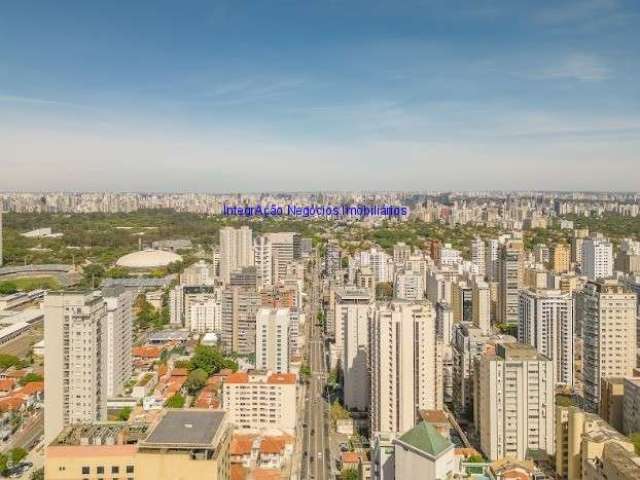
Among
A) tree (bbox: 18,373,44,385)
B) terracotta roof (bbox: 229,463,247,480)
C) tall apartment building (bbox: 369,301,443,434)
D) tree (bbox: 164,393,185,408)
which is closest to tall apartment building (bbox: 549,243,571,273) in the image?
tall apartment building (bbox: 369,301,443,434)

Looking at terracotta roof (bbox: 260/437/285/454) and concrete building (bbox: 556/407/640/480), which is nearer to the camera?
concrete building (bbox: 556/407/640/480)

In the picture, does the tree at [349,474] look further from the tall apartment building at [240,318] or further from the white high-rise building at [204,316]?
the white high-rise building at [204,316]

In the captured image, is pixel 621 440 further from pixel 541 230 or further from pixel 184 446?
pixel 541 230

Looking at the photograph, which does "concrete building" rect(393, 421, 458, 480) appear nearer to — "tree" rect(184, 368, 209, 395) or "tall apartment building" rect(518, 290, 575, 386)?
"tree" rect(184, 368, 209, 395)

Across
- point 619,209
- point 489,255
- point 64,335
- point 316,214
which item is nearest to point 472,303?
point 489,255

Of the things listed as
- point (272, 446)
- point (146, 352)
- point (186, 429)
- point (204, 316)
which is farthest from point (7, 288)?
point (186, 429)

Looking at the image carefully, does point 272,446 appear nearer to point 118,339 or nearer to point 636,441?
point 118,339

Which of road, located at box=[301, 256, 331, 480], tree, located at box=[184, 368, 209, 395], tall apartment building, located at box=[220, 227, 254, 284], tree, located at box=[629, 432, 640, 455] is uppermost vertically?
tall apartment building, located at box=[220, 227, 254, 284]
